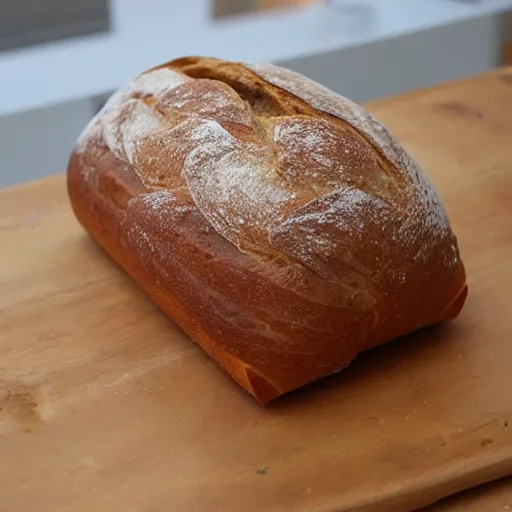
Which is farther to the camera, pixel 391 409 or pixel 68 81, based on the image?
pixel 68 81

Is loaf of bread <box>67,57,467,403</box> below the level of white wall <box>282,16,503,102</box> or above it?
above

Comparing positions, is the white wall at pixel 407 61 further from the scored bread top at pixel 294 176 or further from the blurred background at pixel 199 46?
the scored bread top at pixel 294 176

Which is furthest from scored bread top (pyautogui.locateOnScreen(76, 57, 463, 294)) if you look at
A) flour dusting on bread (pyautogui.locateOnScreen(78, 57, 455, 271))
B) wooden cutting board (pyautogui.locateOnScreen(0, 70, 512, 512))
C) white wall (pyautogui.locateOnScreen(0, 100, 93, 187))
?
white wall (pyautogui.locateOnScreen(0, 100, 93, 187))

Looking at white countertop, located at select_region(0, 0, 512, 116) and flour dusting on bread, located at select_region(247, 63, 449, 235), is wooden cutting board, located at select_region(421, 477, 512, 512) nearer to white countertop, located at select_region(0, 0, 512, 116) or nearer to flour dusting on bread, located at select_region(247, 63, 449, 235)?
flour dusting on bread, located at select_region(247, 63, 449, 235)

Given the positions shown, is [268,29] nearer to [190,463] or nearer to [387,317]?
[387,317]

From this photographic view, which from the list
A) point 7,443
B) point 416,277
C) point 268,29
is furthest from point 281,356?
point 268,29

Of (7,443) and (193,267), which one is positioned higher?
(193,267)

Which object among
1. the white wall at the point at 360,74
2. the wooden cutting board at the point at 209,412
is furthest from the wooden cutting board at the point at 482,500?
the white wall at the point at 360,74
